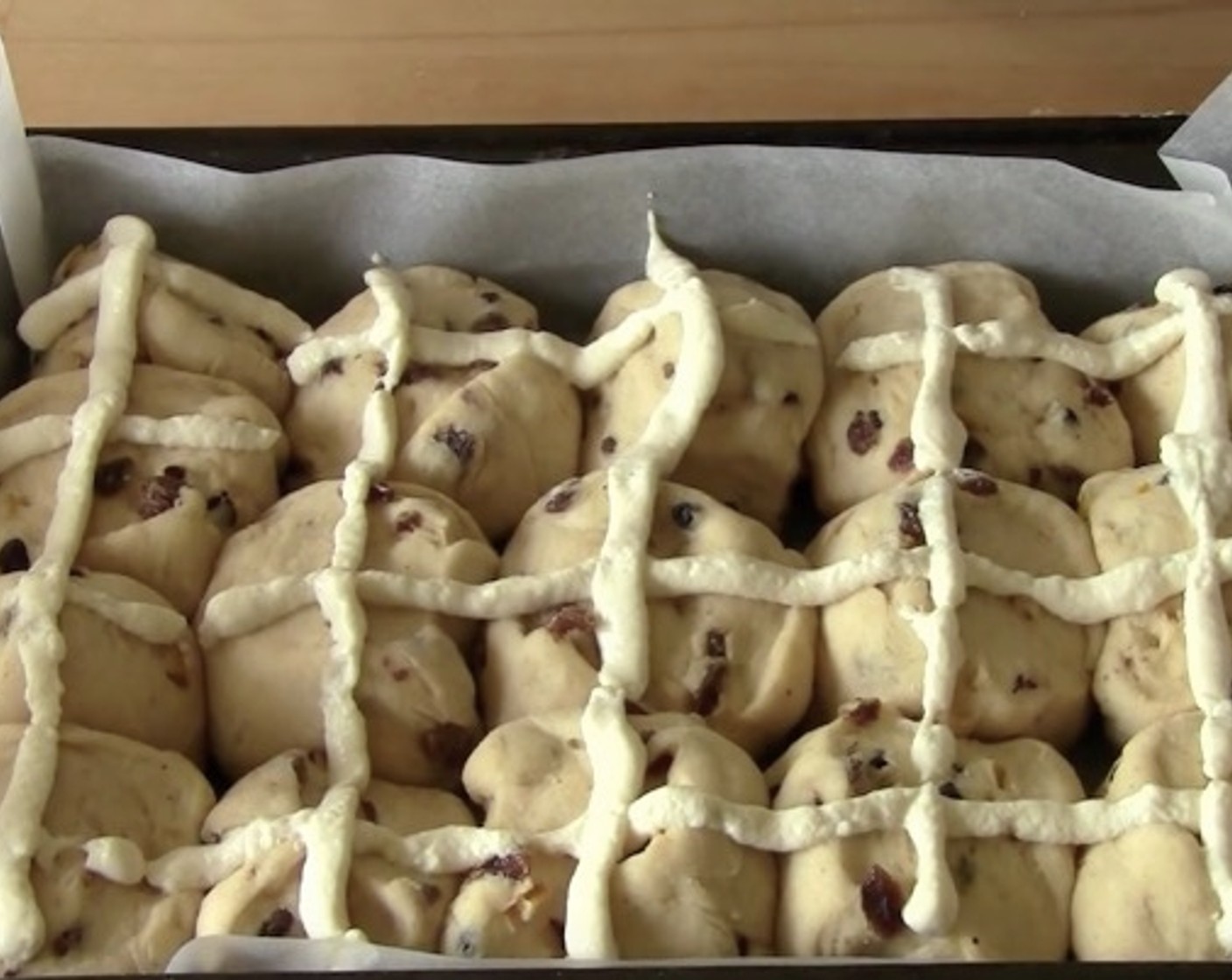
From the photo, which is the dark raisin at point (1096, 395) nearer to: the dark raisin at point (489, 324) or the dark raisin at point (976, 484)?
the dark raisin at point (976, 484)

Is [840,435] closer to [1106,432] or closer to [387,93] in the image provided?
[1106,432]

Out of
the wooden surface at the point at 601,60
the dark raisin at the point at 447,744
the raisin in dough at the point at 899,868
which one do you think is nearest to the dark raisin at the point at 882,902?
the raisin in dough at the point at 899,868

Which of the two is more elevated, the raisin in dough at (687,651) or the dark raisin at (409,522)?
the dark raisin at (409,522)

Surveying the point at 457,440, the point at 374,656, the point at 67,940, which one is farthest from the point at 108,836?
the point at 457,440

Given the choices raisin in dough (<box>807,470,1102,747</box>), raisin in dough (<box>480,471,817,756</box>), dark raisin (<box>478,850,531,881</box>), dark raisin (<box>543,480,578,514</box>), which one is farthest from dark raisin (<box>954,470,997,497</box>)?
dark raisin (<box>478,850,531,881</box>)

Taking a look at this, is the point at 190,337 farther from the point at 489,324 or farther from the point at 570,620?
the point at 570,620

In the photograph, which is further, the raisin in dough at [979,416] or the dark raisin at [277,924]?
the raisin in dough at [979,416]

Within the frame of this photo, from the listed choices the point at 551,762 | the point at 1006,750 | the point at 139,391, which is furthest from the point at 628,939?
the point at 139,391
